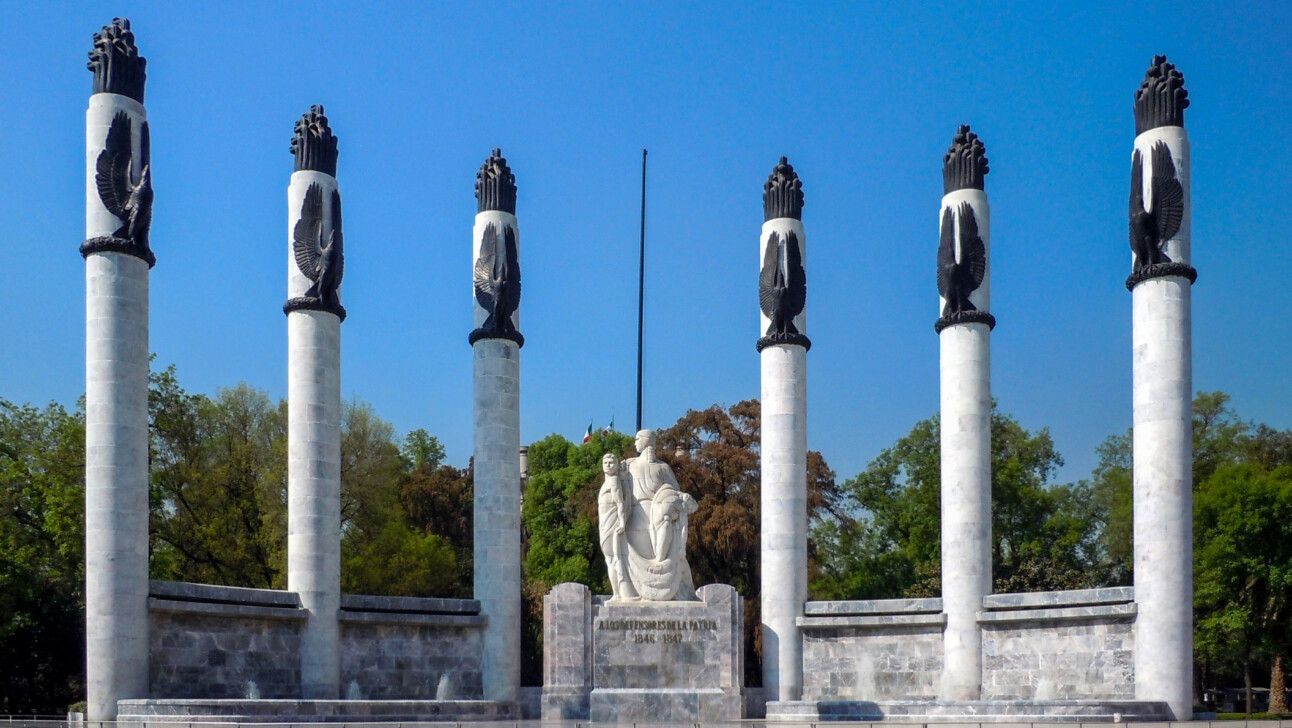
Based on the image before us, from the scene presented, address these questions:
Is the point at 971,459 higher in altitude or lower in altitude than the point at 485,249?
lower

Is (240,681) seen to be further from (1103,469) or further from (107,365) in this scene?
(1103,469)

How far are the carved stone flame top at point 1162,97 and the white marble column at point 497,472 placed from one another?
1443 centimetres

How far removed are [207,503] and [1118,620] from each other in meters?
29.1

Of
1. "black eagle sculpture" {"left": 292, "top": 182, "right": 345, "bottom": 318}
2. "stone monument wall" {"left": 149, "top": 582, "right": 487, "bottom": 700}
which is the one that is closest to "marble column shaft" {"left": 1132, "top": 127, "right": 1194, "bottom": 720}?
"stone monument wall" {"left": 149, "top": 582, "right": 487, "bottom": 700}

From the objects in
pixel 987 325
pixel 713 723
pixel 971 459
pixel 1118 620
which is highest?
pixel 987 325

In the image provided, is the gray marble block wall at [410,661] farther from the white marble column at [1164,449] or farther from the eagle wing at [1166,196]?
the eagle wing at [1166,196]

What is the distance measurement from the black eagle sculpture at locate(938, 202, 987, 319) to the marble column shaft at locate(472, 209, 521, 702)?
33.3 feet

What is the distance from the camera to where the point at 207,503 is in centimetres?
4672

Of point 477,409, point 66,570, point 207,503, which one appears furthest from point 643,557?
point 207,503

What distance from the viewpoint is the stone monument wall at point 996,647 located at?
96.4 ft

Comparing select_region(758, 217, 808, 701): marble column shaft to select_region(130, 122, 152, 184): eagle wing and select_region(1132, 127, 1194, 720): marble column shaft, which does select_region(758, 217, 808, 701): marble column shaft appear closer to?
select_region(1132, 127, 1194, 720): marble column shaft

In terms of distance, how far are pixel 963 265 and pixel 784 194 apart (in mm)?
4811

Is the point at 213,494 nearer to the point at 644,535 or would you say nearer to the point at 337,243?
the point at 337,243

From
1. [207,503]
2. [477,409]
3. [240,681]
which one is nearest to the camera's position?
[240,681]
